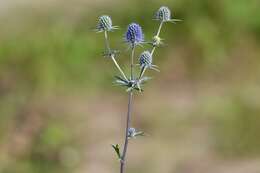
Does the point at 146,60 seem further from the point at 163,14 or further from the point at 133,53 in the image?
the point at 163,14

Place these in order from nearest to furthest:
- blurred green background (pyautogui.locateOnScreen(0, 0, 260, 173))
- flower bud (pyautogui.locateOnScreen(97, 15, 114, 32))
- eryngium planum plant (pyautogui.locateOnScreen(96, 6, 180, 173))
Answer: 1. eryngium planum plant (pyautogui.locateOnScreen(96, 6, 180, 173))
2. flower bud (pyautogui.locateOnScreen(97, 15, 114, 32))
3. blurred green background (pyautogui.locateOnScreen(0, 0, 260, 173))

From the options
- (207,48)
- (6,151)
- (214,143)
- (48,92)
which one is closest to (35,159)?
(6,151)

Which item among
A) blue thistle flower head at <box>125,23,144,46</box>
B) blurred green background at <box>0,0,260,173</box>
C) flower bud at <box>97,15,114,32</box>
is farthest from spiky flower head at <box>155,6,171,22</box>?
blurred green background at <box>0,0,260,173</box>

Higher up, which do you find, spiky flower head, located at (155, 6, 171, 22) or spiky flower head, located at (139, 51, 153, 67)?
spiky flower head, located at (155, 6, 171, 22)

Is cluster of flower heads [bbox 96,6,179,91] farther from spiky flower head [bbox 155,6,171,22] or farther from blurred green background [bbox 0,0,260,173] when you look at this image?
blurred green background [bbox 0,0,260,173]

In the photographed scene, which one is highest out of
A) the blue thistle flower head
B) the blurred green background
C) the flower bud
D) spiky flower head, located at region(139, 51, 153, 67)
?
the blurred green background

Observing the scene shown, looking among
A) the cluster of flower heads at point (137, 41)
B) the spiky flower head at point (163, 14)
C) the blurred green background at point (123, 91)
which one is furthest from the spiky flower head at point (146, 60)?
the blurred green background at point (123, 91)

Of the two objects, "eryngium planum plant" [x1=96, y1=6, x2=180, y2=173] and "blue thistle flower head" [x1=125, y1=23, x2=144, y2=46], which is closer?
"eryngium planum plant" [x1=96, y1=6, x2=180, y2=173]

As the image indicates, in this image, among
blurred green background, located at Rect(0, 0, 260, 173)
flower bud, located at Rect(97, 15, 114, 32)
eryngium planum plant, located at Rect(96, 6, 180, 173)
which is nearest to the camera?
eryngium planum plant, located at Rect(96, 6, 180, 173)
